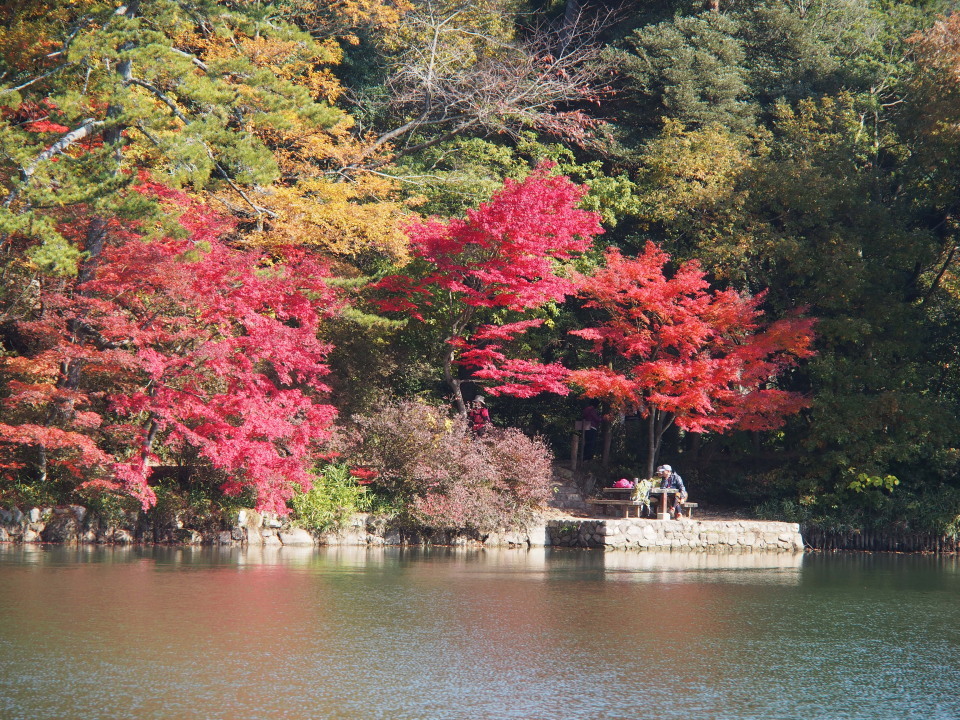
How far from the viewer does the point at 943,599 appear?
11047mm

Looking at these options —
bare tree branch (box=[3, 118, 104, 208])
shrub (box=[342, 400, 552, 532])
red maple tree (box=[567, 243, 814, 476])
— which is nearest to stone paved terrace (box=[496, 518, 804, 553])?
shrub (box=[342, 400, 552, 532])

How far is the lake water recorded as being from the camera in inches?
231

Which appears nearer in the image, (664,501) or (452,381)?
(664,501)

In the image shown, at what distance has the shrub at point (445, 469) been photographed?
51.6 ft

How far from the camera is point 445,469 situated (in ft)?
52.2

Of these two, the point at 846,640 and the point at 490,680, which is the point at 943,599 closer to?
the point at 846,640

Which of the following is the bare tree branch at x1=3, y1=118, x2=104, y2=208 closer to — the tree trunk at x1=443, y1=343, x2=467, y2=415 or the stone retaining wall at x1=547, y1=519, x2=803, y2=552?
the tree trunk at x1=443, y1=343, x2=467, y2=415

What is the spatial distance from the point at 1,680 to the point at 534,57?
1918cm

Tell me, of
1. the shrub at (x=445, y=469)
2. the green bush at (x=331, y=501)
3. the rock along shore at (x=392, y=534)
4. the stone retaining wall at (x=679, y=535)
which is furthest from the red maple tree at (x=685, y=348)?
the green bush at (x=331, y=501)

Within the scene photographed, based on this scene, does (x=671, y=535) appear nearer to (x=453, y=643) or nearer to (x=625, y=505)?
(x=625, y=505)

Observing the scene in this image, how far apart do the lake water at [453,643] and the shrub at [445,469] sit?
10.3 feet

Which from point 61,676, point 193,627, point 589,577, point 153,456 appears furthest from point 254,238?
point 61,676

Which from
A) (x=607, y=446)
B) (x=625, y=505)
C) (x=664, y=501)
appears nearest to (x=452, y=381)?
(x=625, y=505)

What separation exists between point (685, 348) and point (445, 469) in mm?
4994
